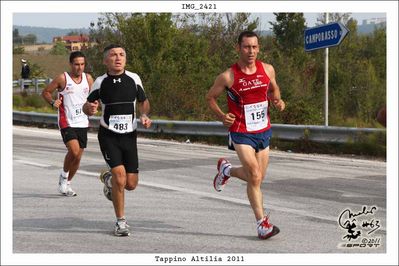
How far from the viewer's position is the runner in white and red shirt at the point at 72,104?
33.3ft

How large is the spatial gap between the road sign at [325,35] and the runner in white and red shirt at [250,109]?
7.57m

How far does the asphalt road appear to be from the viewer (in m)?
7.20

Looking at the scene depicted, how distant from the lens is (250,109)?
7.37 metres

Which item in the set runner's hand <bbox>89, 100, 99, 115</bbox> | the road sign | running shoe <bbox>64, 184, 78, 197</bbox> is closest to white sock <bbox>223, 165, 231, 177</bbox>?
runner's hand <bbox>89, 100, 99, 115</bbox>

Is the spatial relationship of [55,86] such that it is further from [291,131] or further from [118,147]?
[291,131]

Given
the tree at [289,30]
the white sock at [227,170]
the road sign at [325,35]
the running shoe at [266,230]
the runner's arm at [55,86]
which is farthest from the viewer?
the tree at [289,30]

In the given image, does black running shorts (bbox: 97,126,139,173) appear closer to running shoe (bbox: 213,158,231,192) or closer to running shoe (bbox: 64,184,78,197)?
running shoe (bbox: 213,158,231,192)

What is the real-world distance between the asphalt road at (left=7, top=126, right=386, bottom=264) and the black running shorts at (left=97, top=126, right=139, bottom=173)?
0.77 meters

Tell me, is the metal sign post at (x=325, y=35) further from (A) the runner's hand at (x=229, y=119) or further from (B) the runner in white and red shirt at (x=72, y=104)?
(A) the runner's hand at (x=229, y=119)

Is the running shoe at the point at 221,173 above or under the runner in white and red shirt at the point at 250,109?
under

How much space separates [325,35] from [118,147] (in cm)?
859

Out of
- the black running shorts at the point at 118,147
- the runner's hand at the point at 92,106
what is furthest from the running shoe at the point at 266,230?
the runner's hand at the point at 92,106

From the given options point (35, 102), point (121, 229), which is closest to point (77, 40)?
point (35, 102)

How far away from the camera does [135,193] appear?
34.1 feet
